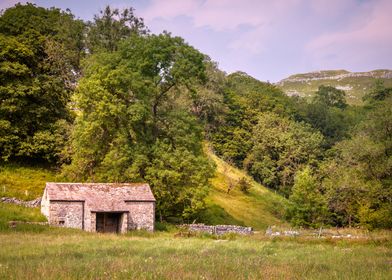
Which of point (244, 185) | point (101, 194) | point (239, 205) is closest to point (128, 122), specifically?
point (101, 194)

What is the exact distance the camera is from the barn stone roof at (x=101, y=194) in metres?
38.9

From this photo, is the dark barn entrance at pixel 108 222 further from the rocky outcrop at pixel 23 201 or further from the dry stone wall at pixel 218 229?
the dry stone wall at pixel 218 229

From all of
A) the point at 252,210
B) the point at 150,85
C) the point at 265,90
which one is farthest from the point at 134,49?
the point at 265,90

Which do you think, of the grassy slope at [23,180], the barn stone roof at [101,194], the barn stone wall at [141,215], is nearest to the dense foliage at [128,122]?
the grassy slope at [23,180]

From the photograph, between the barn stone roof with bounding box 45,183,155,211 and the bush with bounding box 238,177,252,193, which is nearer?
the barn stone roof with bounding box 45,183,155,211

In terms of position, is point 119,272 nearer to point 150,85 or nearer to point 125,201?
point 125,201

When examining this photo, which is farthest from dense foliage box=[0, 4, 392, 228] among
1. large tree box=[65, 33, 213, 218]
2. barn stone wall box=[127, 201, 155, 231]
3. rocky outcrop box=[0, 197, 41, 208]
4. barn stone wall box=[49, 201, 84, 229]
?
barn stone wall box=[49, 201, 84, 229]

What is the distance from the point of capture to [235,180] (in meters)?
67.0

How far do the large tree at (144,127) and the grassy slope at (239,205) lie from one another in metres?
7.59

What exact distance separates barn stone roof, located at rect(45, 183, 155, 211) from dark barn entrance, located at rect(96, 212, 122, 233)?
2093mm

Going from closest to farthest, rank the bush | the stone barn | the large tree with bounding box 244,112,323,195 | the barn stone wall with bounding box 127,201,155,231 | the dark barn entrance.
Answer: the stone barn → the barn stone wall with bounding box 127,201,155,231 → the dark barn entrance → the bush → the large tree with bounding box 244,112,323,195

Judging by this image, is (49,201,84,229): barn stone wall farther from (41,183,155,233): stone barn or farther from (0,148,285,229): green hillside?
(0,148,285,229): green hillside

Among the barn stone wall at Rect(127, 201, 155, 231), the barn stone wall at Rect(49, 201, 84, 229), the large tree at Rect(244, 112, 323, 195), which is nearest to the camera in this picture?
the barn stone wall at Rect(49, 201, 84, 229)

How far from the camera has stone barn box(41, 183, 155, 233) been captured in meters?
38.4
